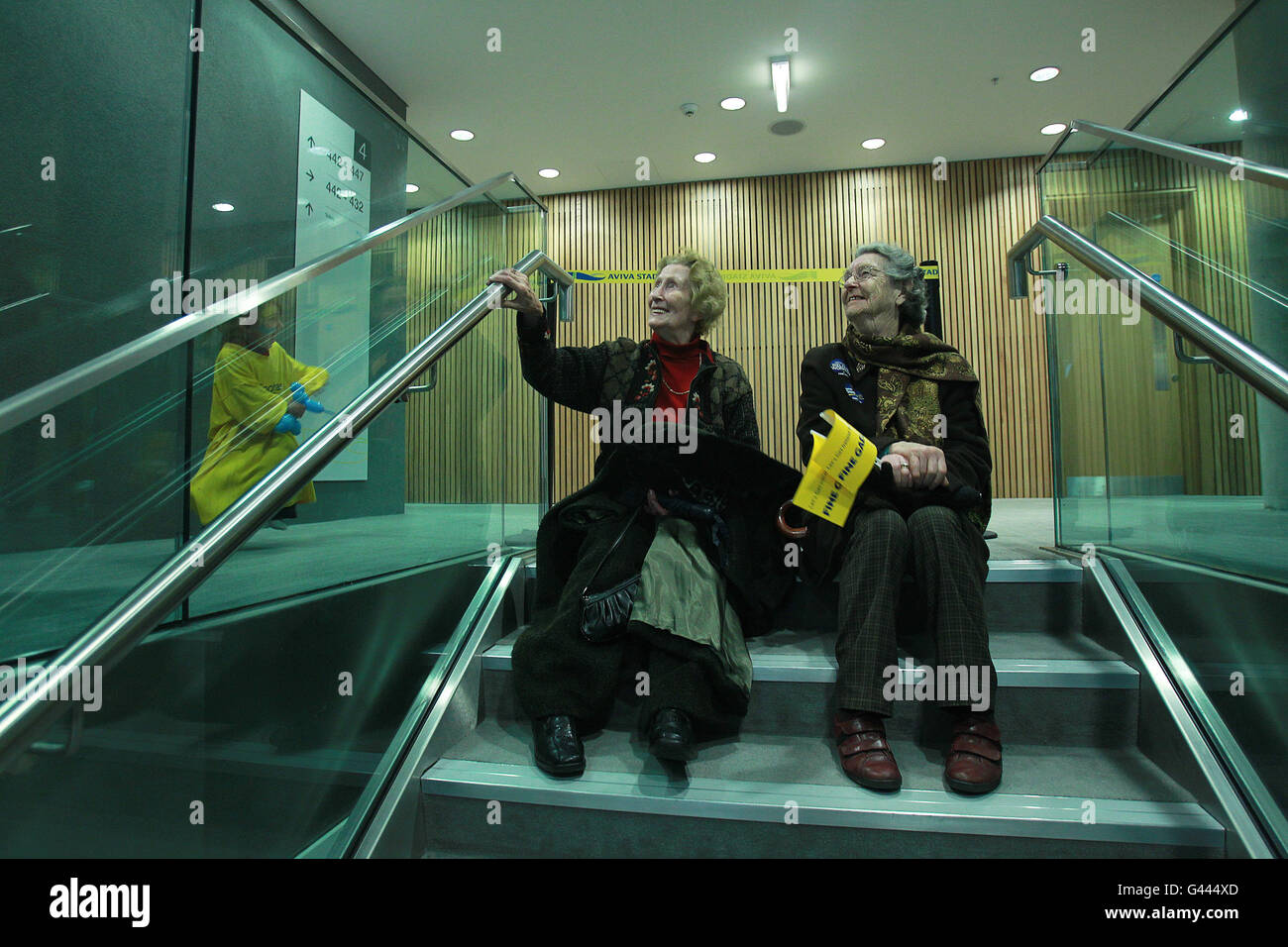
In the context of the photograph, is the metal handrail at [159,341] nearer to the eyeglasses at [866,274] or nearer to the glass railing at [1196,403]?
the eyeglasses at [866,274]

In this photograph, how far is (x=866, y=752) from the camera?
1.36m

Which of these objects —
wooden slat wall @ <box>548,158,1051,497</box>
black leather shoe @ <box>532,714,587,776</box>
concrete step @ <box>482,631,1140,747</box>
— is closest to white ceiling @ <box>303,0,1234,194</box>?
wooden slat wall @ <box>548,158,1051,497</box>

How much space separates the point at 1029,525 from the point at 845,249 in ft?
13.3

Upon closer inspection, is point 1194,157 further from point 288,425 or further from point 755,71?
point 755,71

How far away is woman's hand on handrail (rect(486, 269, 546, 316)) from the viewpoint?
1808mm

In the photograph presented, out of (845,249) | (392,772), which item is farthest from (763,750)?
(845,249)

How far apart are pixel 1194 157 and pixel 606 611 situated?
165 cm

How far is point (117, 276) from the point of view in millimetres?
1350

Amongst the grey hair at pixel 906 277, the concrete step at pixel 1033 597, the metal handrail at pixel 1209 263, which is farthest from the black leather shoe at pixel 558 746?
the metal handrail at pixel 1209 263

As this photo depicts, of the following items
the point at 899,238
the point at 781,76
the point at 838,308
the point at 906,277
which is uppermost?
the point at 781,76

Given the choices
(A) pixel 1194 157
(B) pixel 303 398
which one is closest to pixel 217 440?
(B) pixel 303 398

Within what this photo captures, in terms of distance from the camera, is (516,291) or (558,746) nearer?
(558,746)

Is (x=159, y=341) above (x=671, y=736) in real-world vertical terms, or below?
above

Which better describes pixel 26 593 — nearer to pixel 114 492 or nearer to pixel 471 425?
pixel 114 492
